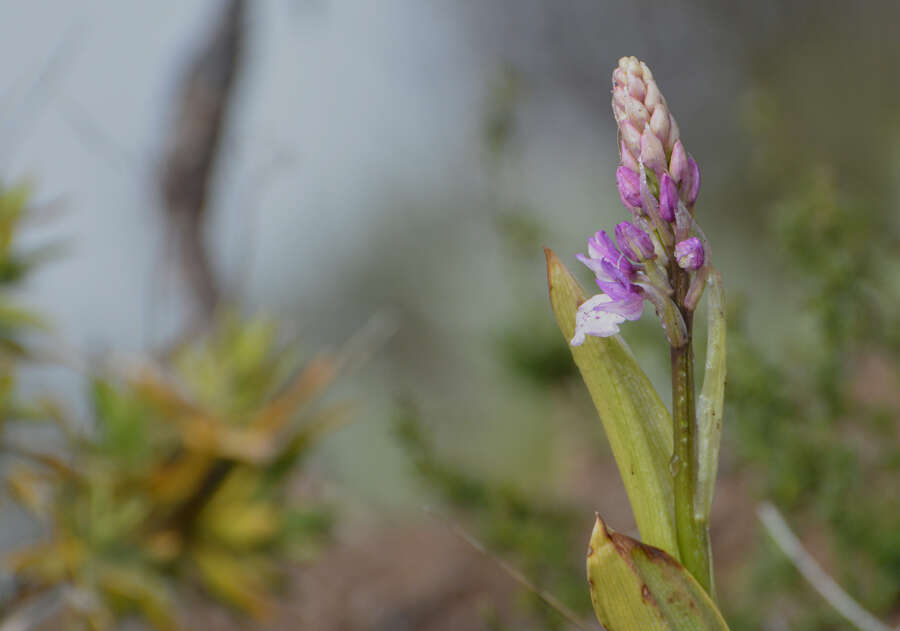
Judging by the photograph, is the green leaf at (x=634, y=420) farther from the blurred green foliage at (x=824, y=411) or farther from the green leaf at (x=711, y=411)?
the blurred green foliage at (x=824, y=411)

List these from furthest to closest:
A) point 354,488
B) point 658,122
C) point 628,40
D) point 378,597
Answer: point 628,40
point 354,488
point 378,597
point 658,122

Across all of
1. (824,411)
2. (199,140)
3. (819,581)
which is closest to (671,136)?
(819,581)

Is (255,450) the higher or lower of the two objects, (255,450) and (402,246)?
the lower

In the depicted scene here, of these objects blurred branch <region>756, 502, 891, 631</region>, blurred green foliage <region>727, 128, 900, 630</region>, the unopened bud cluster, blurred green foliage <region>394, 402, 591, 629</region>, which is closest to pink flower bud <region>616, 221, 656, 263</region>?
the unopened bud cluster

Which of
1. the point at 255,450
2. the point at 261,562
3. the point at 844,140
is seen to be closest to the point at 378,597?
the point at 261,562

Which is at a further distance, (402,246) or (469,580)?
(402,246)

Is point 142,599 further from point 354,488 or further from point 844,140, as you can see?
point 844,140

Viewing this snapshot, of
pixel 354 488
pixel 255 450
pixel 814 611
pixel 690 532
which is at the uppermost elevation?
pixel 354 488

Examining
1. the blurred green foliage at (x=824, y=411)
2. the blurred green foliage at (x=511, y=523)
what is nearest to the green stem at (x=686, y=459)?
the blurred green foliage at (x=824, y=411)

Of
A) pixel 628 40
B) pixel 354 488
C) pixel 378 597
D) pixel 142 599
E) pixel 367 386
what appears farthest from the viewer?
pixel 628 40
